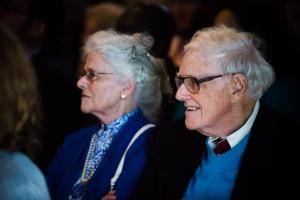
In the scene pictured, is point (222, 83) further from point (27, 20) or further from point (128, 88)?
point (27, 20)

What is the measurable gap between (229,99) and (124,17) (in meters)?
1.57

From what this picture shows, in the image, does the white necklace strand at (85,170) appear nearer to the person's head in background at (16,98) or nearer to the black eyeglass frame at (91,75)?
the black eyeglass frame at (91,75)

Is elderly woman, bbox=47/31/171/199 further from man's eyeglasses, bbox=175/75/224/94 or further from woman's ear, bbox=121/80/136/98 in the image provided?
man's eyeglasses, bbox=175/75/224/94

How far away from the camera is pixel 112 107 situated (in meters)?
3.33

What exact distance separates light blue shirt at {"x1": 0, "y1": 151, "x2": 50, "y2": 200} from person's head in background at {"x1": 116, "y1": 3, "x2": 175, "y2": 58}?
6.51 ft

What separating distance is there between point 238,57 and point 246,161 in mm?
512

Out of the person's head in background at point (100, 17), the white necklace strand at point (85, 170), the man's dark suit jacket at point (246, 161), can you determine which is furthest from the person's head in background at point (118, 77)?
the person's head in background at point (100, 17)

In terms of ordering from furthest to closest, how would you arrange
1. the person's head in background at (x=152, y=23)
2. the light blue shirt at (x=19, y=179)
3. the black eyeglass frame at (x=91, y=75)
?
the person's head in background at (x=152, y=23) → the black eyeglass frame at (x=91, y=75) → the light blue shirt at (x=19, y=179)

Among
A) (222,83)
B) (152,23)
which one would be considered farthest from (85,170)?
(152,23)

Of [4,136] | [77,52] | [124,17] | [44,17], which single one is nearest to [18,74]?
[4,136]

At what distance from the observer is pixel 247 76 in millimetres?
2861

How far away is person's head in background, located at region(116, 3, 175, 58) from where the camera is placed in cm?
395

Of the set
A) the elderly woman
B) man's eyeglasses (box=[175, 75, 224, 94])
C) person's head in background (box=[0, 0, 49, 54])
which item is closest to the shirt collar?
man's eyeglasses (box=[175, 75, 224, 94])

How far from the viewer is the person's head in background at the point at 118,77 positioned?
333cm
